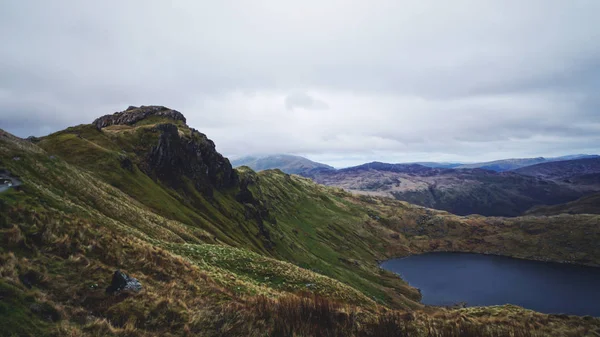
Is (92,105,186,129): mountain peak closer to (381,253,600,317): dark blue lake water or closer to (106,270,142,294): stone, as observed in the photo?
(106,270,142,294): stone

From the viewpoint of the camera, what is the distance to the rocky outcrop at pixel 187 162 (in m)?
102

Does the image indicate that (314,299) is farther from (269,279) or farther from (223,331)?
(269,279)

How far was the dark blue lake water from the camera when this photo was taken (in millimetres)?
137000

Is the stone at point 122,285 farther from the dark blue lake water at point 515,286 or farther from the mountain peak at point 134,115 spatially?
the mountain peak at point 134,115

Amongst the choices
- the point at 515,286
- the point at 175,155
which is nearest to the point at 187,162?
the point at 175,155

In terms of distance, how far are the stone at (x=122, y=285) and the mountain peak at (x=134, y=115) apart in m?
157

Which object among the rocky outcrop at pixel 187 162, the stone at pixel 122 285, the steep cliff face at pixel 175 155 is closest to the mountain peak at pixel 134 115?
the steep cliff face at pixel 175 155

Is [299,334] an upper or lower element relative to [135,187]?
lower

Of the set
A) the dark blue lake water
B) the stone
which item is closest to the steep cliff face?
the stone

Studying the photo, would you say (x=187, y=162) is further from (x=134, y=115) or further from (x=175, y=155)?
(x=134, y=115)

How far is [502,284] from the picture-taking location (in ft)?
538

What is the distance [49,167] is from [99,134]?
65.5 m

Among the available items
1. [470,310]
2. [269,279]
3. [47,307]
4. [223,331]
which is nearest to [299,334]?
[223,331]

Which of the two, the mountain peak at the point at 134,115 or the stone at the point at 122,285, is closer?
the stone at the point at 122,285
